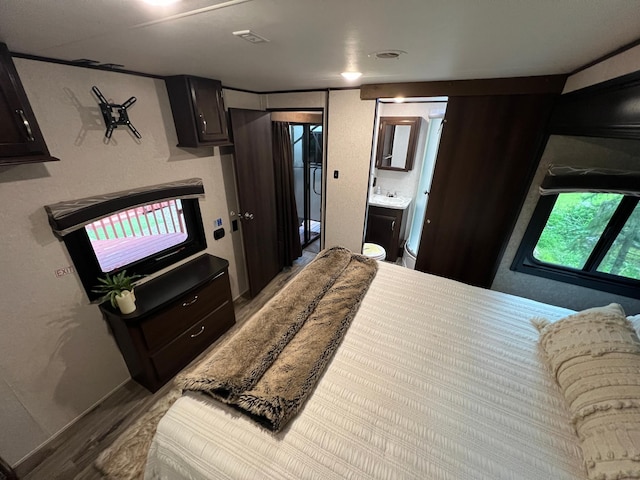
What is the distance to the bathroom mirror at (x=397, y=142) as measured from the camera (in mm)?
3227

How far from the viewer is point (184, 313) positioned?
1.96 metres

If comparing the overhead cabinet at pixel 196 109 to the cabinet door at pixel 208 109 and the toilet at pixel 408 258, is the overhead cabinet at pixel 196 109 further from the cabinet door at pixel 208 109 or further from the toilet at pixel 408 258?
the toilet at pixel 408 258

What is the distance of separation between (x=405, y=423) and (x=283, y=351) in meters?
0.68

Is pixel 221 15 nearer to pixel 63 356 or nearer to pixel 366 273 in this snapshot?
pixel 366 273

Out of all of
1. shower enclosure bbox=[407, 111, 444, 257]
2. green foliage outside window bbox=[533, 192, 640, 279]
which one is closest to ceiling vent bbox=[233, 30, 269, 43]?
green foliage outside window bbox=[533, 192, 640, 279]

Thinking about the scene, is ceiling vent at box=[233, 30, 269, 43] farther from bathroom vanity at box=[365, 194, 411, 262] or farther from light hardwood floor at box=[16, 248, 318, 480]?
bathroom vanity at box=[365, 194, 411, 262]

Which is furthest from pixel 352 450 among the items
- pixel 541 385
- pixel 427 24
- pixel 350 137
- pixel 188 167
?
pixel 350 137

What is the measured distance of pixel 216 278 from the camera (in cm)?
219

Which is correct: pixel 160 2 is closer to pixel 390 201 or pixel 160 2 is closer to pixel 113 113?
pixel 113 113

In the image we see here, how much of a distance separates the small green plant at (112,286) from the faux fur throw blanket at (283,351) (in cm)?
77

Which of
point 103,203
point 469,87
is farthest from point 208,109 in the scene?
point 469,87

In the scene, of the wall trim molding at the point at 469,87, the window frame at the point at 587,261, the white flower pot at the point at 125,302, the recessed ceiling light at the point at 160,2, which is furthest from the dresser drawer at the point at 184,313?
the window frame at the point at 587,261

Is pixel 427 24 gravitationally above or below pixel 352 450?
above

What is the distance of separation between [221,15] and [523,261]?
265 centimetres
